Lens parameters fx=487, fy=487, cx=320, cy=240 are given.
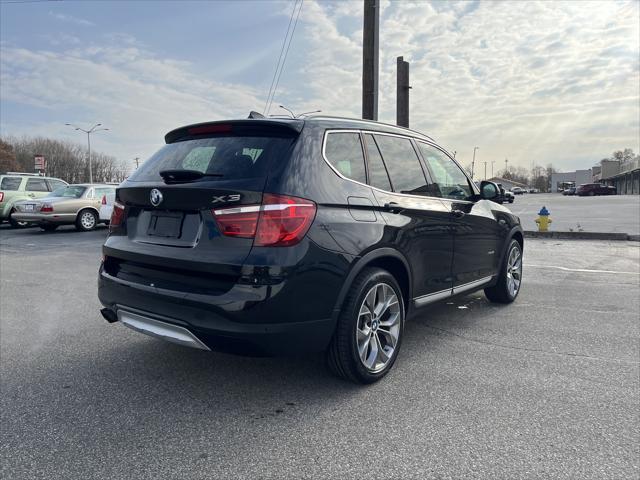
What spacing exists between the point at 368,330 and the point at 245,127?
5.22ft

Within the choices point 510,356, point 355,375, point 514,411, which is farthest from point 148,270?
point 510,356

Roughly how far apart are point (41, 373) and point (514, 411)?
3.28 m

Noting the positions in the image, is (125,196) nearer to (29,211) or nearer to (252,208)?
(252,208)

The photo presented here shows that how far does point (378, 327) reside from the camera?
3445 millimetres

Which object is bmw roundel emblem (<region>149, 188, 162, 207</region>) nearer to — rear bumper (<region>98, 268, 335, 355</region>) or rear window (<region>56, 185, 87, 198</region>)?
rear bumper (<region>98, 268, 335, 355</region>)

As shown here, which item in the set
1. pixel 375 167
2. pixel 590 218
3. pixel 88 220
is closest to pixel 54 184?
pixel 88 220

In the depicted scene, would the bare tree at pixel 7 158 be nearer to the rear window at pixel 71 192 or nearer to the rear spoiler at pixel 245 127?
the rear window at pixel 71 192

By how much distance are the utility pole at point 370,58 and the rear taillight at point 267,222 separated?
9.10 meters

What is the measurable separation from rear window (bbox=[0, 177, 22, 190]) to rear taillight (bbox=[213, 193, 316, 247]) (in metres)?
17.5

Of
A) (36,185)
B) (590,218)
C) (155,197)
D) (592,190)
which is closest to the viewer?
(155,197)

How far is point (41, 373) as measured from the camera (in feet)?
11.7

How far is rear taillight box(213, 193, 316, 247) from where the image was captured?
2762 mm

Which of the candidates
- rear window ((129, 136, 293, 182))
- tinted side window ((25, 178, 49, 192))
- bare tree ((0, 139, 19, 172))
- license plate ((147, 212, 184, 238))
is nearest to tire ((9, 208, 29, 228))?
tinted side window ((25, 178, 49, 192))

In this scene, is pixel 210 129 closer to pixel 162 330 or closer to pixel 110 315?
pixel 162 330
